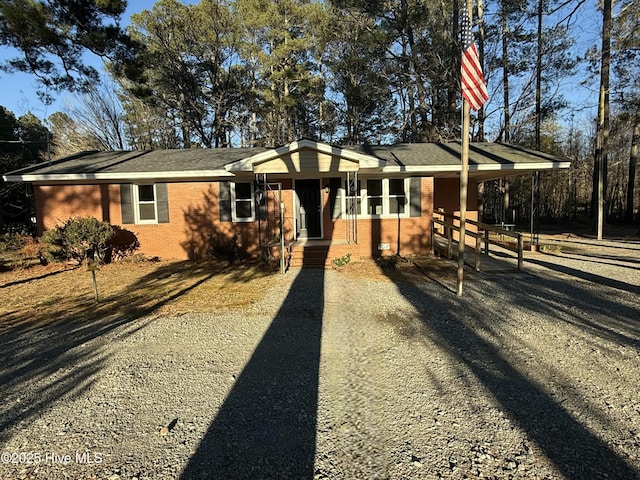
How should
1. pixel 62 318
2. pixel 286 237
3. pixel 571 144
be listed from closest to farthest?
pixel 62 318
pixel 286 237
pixel 571 144

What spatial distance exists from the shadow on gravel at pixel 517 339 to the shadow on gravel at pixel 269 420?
1.60 m

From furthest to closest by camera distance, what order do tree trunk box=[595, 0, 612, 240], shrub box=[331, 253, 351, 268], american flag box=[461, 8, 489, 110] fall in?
1. tree trunk box=[595, 0, 612, 240]
2. shrub box=[331, 253, 351, 268]
3. american flag box=[461, 8, 489, 110]

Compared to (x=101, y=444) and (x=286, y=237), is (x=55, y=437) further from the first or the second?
(x=286, y=237)

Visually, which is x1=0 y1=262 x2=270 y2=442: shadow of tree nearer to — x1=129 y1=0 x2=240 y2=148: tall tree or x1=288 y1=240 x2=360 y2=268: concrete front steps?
x1=288 y1=240 x2=360 y2=268: concrete front steps

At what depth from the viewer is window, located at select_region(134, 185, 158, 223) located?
1060 centimetres

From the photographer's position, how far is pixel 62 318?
17.7 feet

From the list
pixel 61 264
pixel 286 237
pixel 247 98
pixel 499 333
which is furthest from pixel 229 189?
pixel 247 98

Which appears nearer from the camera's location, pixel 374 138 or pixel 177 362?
pixel 177 362

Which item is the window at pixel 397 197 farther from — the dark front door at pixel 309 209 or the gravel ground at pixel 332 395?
the gravel ground at pixel 332 395

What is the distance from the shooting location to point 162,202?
10539mm

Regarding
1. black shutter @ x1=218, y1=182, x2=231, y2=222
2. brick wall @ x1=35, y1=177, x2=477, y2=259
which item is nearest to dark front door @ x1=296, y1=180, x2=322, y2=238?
brick wall @ x1=35, y1=177, x2=477, y2=259

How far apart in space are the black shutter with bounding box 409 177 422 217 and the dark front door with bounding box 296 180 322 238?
9.35ft

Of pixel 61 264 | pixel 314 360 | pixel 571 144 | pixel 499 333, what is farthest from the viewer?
pixel 571 144

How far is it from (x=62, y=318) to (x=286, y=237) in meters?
6.37
